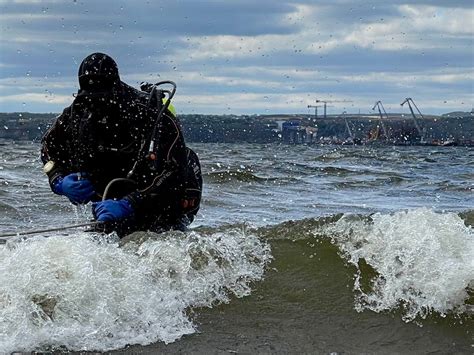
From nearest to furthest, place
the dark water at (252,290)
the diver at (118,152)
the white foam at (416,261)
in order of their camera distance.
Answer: the dark water at (252,290) → the white foam at (416,261) → the diver at (118,152)

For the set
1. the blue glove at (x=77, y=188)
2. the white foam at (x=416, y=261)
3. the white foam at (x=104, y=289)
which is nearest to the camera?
the white foam at (x=104, y=289)

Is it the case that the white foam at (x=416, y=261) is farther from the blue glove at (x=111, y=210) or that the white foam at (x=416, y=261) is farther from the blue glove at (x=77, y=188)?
the blue glove at (x=77, y=188)

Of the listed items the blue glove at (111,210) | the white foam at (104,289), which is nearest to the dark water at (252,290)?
the white foam at (104,289)

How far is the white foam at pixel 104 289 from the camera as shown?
5.05 meters

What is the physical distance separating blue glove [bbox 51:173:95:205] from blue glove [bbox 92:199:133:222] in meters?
0.25

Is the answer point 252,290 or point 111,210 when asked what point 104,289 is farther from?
point 252,290

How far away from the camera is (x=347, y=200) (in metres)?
14.6

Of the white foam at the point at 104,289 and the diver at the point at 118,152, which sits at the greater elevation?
the diver at the point at 118,152

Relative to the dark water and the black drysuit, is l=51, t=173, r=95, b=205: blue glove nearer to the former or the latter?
the black drysuit

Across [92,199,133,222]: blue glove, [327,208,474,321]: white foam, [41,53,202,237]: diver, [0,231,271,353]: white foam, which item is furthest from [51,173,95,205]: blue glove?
[327,208,474,321]: white foam

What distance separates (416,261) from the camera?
6.30 m

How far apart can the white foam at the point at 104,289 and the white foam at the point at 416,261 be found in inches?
39.8

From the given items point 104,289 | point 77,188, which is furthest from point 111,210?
point 104,289

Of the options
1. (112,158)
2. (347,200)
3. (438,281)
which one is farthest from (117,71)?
(347,200)
